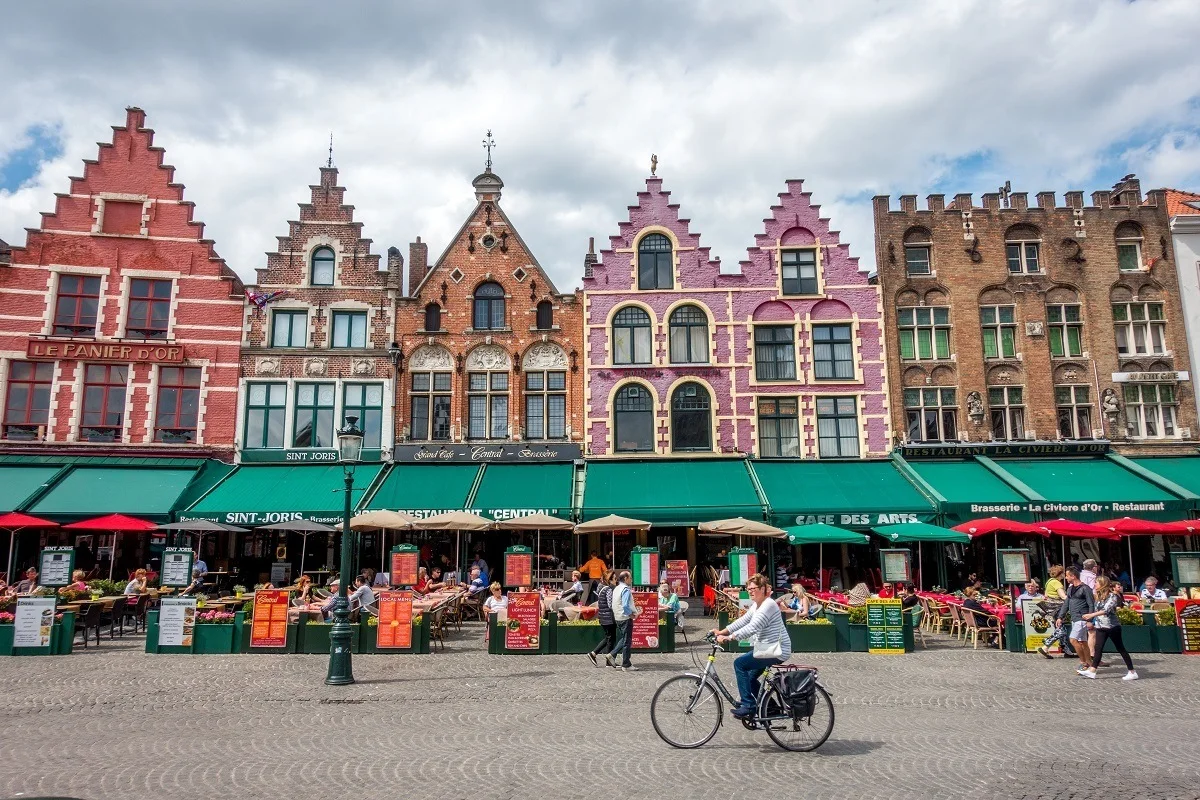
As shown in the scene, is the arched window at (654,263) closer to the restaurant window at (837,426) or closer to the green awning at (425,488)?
Answer: the restaurant window at (837,426)

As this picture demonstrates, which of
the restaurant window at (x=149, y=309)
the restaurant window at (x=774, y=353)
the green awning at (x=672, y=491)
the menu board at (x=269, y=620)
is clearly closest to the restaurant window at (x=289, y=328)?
the restaurant window at (x=149, y=309)

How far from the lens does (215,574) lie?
23.8 metres

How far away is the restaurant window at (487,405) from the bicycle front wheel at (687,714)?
18.1 m

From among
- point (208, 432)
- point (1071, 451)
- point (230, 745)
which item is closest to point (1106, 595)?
point (230, 745)

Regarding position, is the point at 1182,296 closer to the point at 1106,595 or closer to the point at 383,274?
the point at 1106,595

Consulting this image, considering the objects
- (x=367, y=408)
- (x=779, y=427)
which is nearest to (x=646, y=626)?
(x=779, y=427)

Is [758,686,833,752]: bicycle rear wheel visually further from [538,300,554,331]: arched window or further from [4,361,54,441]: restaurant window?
[4,361,54,441]: restaurant window

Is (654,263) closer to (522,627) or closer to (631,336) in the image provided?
(631,336)

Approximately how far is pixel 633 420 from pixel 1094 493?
43.5 ft

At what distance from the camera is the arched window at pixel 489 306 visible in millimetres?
27156

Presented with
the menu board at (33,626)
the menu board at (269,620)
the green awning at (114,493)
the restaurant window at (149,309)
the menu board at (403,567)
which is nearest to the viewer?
the menu board at (33,626)

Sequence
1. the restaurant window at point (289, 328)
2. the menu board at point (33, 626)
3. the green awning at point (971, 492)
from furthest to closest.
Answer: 1. the restaurant window at point (289, 328)
2. the green awning at point (971, 492)
3. the menu board at point (33, 626)

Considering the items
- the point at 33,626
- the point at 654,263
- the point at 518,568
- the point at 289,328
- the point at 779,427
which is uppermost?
the point at 654,263

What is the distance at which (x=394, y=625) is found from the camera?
51.2 ft
